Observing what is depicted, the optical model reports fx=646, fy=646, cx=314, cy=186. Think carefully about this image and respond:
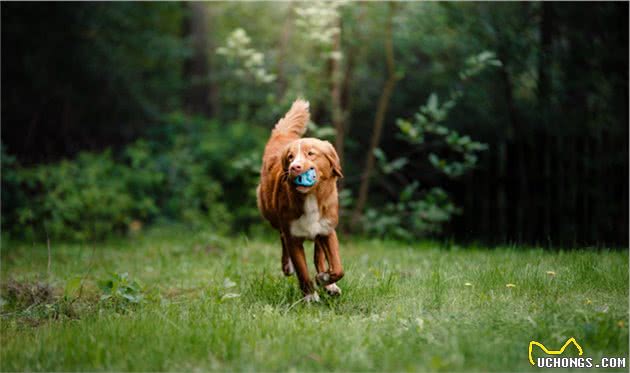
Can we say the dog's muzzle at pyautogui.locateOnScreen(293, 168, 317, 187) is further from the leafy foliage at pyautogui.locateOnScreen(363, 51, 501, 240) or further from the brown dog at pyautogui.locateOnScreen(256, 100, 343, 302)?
the leafy foliage at pyautogui.locateOnScreen(363, 51, 501, 240)

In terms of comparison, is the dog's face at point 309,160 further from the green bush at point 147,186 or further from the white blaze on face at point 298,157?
the green bush at point 147,186

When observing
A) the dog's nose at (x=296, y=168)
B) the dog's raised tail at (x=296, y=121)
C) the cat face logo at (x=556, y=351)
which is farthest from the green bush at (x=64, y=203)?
the cat face logo at (x=556, y=351)

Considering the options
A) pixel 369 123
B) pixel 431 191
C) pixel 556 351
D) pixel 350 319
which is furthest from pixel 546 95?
pixel 556 351

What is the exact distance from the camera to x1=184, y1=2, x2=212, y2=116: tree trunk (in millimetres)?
15789

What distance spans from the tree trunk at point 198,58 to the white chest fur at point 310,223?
11.5 m

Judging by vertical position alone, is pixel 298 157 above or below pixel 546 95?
below

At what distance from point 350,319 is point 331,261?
0.60 m

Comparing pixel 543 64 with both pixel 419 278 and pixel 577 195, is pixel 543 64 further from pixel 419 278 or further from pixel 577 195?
pixel 419 278

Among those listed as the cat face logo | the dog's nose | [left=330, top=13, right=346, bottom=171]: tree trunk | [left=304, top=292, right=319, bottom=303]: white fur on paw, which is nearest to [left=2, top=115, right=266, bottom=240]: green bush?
[left=330, top=13, right=346, bottom=171]: tree trunk

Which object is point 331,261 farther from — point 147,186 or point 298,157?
point 147,186

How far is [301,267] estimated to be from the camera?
16.1ft

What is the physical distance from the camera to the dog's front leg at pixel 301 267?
16.1 ft

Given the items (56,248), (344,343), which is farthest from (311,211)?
(56,248)

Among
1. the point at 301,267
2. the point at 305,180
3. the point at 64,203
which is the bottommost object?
the point at 64,203
